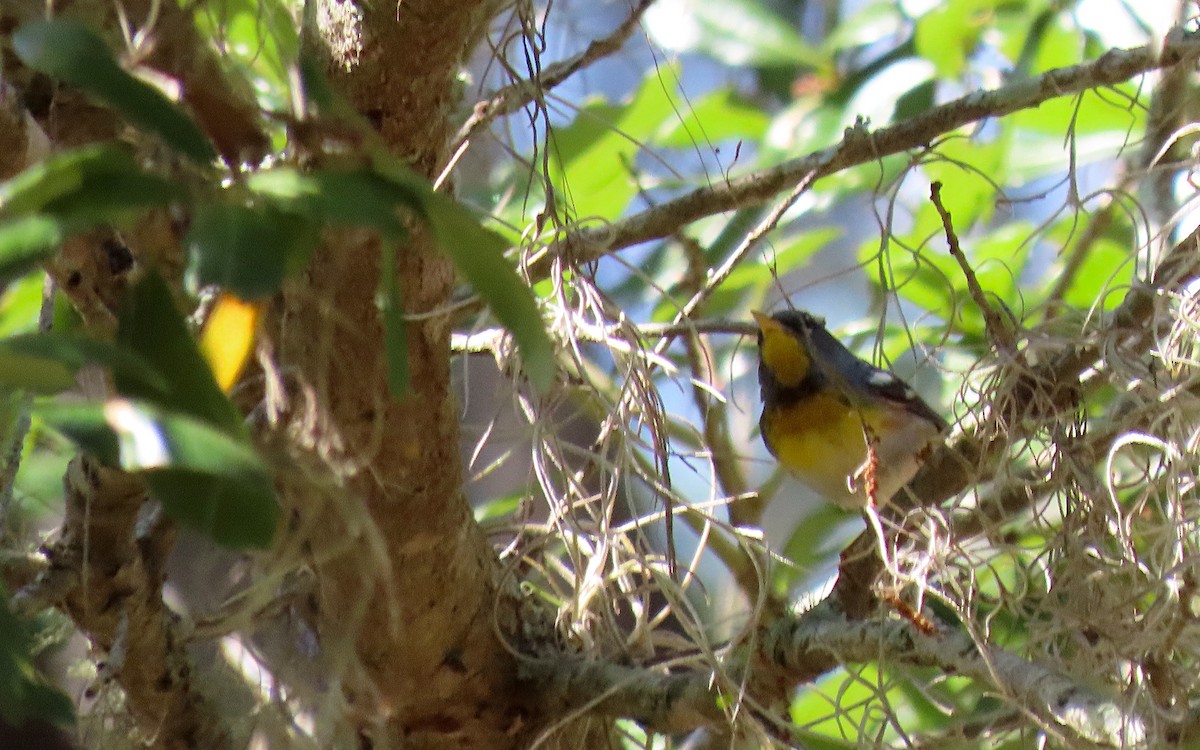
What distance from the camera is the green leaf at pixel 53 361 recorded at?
1.23 ft

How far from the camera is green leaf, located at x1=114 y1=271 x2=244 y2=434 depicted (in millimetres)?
411

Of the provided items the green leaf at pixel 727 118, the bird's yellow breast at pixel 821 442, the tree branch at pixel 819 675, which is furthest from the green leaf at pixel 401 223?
the green leaf at pixel 727 118

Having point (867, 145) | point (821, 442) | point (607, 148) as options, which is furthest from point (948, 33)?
point (867, 145)

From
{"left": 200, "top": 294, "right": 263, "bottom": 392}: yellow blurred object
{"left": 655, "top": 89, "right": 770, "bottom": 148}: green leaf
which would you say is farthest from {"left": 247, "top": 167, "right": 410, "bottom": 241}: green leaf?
{"left": 655, "top": 89, "right": 770, "bottom": 148}: green leaf

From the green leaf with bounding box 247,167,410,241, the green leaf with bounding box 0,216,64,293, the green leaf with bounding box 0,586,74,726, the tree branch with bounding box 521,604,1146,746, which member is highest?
the green leaf with bounding box 0,216,64,293

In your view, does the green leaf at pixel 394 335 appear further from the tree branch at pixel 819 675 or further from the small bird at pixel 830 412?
the small bird at pixel 830 412

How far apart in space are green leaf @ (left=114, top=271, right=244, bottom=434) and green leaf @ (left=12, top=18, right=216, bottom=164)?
0.05 meters

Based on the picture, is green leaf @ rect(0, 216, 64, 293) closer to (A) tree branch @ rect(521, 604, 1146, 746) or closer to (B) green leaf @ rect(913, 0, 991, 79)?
(A) tree branch @ rect(521, 604, 1146, 746)

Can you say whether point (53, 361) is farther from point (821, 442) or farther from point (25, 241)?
point (821, 442)

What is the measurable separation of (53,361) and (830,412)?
122 centimetres

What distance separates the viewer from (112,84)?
Result: 0.40 m

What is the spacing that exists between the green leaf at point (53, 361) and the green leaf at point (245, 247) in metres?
0.04

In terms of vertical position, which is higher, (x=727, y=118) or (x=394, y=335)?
(x=394, y=335)

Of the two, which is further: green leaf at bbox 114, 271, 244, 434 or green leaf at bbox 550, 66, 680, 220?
green leaf at bbox 550, 66, 680, 220
